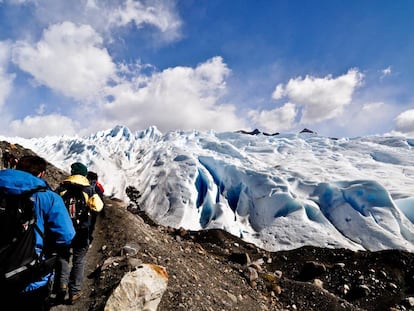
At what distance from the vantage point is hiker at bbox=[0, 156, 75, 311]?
2062 millimetres

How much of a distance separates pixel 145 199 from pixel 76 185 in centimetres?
2565

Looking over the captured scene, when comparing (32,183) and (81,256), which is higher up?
(32,183)

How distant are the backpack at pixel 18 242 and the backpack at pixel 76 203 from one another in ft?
4.79

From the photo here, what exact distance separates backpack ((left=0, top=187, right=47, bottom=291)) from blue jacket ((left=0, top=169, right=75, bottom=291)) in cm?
5

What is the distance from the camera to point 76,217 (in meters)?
3.62

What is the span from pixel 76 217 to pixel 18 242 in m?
1.64

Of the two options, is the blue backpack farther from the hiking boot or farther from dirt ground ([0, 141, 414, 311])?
the hiking boot

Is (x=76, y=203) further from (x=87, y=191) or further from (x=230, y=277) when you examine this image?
(x=230, y=277)

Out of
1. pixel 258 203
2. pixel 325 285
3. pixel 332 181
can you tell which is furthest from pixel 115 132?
pixel 325 285

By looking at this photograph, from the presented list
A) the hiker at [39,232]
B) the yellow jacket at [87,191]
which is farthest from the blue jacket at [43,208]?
the yellow jacket at [87,191]

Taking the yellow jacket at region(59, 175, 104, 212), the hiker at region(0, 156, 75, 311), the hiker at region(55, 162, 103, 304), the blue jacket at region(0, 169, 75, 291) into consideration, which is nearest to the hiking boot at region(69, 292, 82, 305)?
the hiker at region(55, 162, 103, 304)

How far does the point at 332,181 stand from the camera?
24.6 meters

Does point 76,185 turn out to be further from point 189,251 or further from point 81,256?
point 189,251

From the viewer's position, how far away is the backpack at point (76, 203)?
3.56 meters
